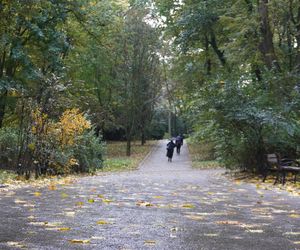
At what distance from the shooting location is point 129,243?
4.60 metres

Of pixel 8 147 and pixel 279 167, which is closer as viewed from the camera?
pixel 279 167

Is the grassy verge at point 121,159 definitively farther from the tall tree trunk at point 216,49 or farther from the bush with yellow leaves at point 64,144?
the tall tree trunk at point 216,49

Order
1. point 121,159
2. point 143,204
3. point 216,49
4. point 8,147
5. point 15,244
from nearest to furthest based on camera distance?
point 15,244 → point 143,204 → point 8,147 → point 216,49 → point 121,159

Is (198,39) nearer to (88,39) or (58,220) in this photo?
(88,39)

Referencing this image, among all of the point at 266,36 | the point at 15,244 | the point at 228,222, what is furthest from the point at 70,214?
the point at 266,36

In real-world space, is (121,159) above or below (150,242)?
below

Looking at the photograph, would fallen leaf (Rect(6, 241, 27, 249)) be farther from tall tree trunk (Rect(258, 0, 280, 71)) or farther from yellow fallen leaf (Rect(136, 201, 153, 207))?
tall tree trunk (Rect(258, 0, 280, 71))

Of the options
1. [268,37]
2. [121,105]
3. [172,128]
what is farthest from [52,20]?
[172,128]

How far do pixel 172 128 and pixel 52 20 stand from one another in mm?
61295

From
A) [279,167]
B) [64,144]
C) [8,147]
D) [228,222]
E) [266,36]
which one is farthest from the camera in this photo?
[8,147]

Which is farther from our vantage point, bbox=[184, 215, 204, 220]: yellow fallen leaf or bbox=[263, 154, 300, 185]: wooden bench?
bbox=[263, 154, 300, 185]: wooden bench

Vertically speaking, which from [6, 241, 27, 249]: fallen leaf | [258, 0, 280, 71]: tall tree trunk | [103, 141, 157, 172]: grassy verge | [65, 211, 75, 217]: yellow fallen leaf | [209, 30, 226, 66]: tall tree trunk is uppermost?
[209, 30, 226, 66]: tall tree trunk

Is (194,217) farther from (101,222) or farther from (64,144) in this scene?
(64,144)

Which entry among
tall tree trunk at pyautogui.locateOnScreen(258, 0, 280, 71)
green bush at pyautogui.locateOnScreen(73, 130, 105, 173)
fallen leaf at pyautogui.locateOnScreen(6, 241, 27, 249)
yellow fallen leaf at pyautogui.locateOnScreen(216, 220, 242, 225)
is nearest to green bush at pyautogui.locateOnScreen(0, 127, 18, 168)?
green bush at pyautogui.locateOnScreen(73, 130, 105, 173)
